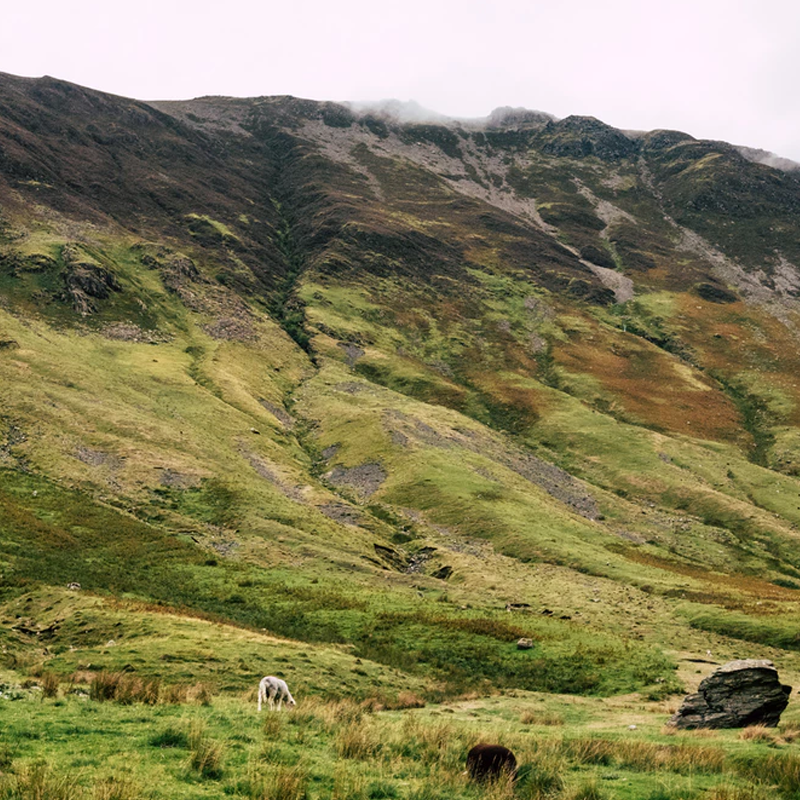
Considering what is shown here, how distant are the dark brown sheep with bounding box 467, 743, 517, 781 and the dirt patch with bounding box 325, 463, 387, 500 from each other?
214 feet

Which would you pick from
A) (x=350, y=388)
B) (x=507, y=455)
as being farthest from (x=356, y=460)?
(x=350, y=388)

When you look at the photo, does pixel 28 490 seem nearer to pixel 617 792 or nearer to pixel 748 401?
pixel 617 792

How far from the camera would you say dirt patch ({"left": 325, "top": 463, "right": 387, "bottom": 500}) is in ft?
264

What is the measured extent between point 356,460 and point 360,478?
14.2ft

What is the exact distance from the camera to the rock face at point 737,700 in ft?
72.2

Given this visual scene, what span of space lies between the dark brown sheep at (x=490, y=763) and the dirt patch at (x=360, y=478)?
214 ft

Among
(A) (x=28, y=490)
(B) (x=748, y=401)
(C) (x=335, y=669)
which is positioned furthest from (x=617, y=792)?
(B) (x=748, y=401)

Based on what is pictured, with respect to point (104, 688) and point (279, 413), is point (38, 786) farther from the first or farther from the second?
point (279, 413)

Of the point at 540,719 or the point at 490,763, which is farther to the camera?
the point at 540,719

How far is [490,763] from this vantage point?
44.3 ft

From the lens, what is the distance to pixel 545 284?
7844 inches

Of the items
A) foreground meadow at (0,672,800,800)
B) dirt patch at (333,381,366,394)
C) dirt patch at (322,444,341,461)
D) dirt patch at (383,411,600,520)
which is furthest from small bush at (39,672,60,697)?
dirt patch at (333,381,366,394)

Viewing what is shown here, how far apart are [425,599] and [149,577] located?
18997 millimetres

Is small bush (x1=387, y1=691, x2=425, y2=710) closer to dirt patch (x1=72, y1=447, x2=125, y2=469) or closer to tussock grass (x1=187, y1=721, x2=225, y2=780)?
tussock grass (x1=187, y1=721, x2=225, y2=780)
